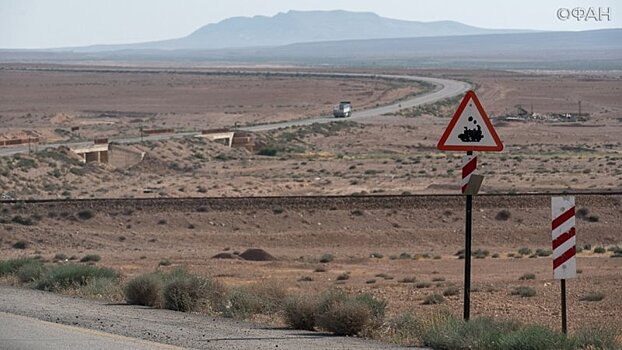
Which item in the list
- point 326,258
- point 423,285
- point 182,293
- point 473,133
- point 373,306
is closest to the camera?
point 473,133

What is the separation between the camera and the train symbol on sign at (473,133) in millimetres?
13758

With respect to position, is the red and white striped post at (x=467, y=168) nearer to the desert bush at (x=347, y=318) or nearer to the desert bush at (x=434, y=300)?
the desert bush at (x=347, y=318)

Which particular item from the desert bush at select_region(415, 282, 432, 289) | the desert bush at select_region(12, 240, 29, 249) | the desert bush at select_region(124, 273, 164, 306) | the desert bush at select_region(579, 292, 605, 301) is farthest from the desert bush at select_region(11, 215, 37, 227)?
the desert bush at select_region(124, 273, 164, 306)

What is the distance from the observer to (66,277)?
1873 centimetres

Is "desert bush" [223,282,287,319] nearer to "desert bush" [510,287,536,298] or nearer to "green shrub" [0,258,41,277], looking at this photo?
"green shrub" [0,258,41,277]

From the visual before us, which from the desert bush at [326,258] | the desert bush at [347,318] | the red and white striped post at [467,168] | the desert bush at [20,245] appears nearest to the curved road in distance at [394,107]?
the desert bush at [20,245]

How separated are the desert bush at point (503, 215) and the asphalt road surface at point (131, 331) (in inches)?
1030

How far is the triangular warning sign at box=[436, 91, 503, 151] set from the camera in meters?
13.7

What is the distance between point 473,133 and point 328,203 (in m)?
29.0

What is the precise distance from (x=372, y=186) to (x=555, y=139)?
3335cm

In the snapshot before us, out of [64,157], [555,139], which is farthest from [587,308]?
[555,139]

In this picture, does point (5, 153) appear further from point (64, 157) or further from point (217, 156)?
point (217, 156)

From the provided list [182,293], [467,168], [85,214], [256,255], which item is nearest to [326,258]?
[256,255]

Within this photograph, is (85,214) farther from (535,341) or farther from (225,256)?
(535,341)
